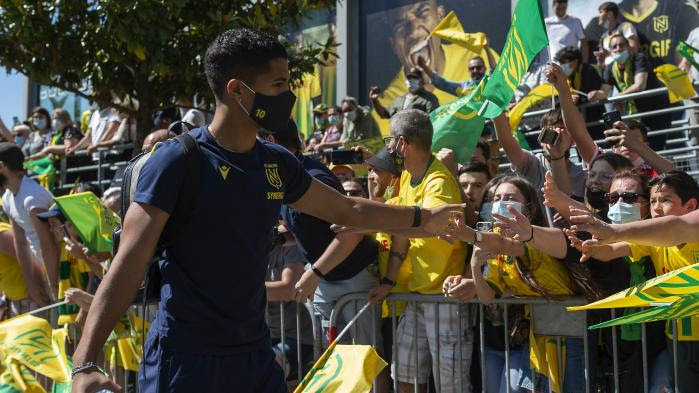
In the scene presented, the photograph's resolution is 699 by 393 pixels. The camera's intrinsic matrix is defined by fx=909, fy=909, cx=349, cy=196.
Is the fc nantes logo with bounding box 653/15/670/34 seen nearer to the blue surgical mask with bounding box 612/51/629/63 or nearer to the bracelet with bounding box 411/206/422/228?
the blue surgical mask with bounding box 612/51/629/63

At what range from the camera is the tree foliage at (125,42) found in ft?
29.2

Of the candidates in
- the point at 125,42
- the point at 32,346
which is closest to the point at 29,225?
the point at 32,346

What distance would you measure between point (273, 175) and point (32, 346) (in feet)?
10.7

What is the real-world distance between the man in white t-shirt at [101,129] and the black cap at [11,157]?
5.08m

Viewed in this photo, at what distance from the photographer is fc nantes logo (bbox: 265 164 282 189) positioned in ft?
11.1

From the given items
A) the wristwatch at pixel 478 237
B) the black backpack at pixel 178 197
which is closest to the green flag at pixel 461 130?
the wristwatch at pixel 478 237

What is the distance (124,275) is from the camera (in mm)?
3012

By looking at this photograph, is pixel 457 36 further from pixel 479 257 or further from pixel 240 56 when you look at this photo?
pixel 240 56

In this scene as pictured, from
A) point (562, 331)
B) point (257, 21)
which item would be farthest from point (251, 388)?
point (257, 21)

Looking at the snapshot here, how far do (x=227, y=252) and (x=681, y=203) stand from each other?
2.37 meters

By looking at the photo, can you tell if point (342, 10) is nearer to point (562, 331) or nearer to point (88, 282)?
point (88, 282)

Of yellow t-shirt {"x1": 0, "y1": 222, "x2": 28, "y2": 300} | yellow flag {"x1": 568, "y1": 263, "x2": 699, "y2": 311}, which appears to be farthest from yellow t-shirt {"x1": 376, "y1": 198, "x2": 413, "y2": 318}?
yellow t-shirt {"x1": 0, "y1": 222, "x2": 28, "y2": 300}

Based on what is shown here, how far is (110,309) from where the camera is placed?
297 centimetres

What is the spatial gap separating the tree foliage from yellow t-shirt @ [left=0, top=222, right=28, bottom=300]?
2.29m
